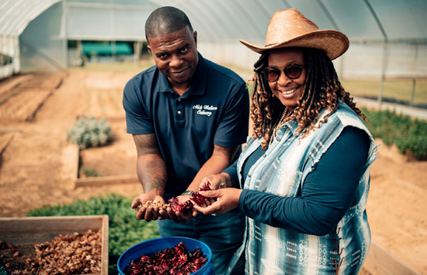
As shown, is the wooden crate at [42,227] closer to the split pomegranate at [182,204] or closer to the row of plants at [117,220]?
the row of plants at [117,220]

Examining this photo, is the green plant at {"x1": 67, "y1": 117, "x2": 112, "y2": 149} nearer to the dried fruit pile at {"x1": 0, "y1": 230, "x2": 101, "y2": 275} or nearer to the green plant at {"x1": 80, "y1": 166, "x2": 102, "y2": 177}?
the green plant at {"x1": 80, "y1": 166, "x2": 102, "y2": 177}

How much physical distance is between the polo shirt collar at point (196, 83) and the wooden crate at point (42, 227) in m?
1.38

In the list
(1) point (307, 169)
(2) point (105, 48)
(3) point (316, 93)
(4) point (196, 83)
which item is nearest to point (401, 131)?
(4) point (196, 83)

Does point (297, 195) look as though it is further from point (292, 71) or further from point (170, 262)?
point (170, 262)

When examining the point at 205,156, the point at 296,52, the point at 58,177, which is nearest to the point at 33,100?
the point at 58,177

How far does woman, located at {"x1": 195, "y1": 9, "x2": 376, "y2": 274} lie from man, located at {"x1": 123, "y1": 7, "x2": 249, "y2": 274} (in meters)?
0.59

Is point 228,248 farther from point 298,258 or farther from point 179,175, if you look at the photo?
point 298,258

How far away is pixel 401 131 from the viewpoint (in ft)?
23.5

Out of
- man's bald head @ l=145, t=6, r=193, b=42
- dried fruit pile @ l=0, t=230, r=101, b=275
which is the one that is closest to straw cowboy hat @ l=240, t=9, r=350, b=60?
man's bald head @ l=145, t=6, r=193, b=42

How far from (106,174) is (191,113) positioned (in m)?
4.31

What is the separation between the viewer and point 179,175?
2.64 m

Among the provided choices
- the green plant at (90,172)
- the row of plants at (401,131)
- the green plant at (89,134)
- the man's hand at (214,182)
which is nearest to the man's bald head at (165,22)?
the man's hand at (214,182)

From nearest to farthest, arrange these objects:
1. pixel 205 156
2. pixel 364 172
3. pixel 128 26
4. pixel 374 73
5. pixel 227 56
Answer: pixel 364 172 < pixel 205 156 < pixel 374 73 < pixel 227 56 < pixel 128 26

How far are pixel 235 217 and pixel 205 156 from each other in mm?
475
